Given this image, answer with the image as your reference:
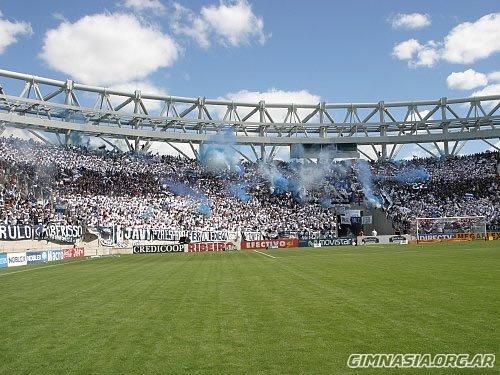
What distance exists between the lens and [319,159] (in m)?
74.6

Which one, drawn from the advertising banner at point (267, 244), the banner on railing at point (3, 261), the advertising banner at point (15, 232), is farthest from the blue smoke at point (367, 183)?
the banner on railing at point (3, 261)

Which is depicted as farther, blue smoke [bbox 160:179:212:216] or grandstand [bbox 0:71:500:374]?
blue smoke [bbox 160:179:212:216]

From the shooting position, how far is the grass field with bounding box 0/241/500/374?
6.65 meters

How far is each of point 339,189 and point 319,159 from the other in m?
7.47

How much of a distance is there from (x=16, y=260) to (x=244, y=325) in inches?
1133

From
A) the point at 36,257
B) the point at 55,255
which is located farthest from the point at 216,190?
the point at 36,257

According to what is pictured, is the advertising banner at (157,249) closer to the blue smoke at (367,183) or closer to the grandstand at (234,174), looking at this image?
the grandstand at (234,174)

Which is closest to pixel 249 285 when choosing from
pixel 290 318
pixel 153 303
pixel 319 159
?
pixel 153 303

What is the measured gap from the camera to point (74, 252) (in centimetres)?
4178

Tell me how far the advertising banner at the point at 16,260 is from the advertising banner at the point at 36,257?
0.45 meters

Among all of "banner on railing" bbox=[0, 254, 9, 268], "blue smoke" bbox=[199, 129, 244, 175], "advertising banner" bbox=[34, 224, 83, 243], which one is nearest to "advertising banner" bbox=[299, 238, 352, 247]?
"blue smoke" bbox=[199, 129, 244, 175]

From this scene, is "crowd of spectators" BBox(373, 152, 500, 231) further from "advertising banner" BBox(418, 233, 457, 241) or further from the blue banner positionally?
the blue banner

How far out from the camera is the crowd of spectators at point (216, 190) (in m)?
46.1

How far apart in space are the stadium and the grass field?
0.06m
